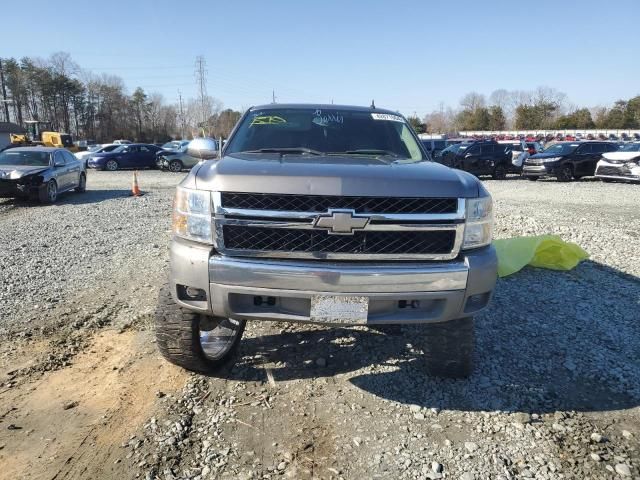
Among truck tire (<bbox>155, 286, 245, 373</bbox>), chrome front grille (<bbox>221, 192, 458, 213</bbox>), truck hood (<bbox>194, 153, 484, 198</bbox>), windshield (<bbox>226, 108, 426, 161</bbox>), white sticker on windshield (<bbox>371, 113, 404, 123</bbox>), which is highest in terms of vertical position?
white sticker on windshield (<bbox>371, 113, 404, 123</bbox>)

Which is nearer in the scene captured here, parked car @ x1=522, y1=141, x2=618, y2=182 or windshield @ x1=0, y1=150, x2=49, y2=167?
windshield @ x1=0, y1=150, x2=49, y2=167

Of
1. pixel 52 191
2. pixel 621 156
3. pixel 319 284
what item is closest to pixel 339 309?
pixel 319 284

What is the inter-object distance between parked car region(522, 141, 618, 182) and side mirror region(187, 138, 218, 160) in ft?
65.4

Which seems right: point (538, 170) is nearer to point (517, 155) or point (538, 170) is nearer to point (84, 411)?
point (517, 155)

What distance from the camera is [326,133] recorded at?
4219 mm

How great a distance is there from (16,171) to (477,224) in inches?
520

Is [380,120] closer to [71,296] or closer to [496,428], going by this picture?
[496,428]

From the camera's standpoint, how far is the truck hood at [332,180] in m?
2.76

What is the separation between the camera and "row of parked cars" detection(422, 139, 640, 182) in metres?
18.9

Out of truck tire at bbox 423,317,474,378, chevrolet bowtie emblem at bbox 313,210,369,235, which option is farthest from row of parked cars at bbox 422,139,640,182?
chevrolet bowtie emblem at bbox 313,210,369,235

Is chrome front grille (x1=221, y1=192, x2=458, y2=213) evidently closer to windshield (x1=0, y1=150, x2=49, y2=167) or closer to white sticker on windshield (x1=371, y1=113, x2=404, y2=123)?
white sticker on windshield (x1=371, y1=113, x2=404, y2=123)

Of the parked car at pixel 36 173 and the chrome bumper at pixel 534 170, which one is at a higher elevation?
the parked car at pixel 36 173

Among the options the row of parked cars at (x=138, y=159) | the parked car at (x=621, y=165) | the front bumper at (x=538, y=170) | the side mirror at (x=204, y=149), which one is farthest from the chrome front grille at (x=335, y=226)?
the row of parked cars at (x=138, y=159)

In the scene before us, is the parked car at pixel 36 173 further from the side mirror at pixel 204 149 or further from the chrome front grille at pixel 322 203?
the chrome front grille at pixel 322 203
